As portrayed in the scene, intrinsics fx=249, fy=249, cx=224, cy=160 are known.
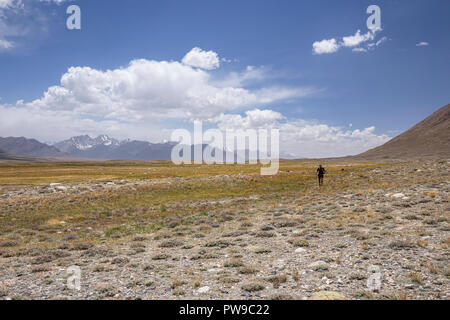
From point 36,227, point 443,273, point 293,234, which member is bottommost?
point 36,227

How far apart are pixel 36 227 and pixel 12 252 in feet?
25.0

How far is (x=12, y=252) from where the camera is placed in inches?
531

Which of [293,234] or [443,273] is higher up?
[443,273]

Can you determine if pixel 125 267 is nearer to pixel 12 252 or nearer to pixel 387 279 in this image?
pixel 12 252

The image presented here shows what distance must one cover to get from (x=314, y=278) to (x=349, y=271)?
51.9 inches
